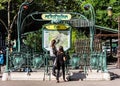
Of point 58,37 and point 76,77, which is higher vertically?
point 58,37

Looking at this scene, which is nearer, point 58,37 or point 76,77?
point 76,77

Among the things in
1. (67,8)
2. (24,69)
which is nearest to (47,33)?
(24,69)

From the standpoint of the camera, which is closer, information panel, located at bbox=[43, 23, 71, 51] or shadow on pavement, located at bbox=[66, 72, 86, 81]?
shadow on pavement, located at bbox=[66, 72, 86, 81]

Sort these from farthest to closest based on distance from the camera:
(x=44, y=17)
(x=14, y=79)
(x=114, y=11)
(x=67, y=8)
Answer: (x=114, y=11) → (x=67, y=8) → (x=44, y=17) → (x=14, y=79)

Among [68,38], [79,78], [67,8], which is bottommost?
[79,78]

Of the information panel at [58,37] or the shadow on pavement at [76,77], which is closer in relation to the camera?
the shadow on pavement at [76,77]

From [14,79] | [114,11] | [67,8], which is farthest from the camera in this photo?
[114,11]

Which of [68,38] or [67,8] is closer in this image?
[68,38]

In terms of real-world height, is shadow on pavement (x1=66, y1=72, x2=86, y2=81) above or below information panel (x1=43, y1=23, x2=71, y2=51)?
below

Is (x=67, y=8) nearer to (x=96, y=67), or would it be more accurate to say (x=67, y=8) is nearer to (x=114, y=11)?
(x=114, y=11)

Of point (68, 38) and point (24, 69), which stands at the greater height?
point (68, 38)

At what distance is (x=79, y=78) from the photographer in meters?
18.7

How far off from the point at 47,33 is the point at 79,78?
2978mm

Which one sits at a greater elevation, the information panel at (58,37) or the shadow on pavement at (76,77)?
the information panel at (58,37)
